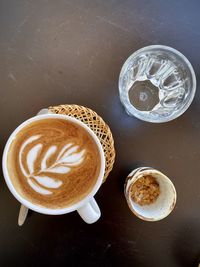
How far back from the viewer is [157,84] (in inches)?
37.5

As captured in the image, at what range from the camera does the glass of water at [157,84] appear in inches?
34.5

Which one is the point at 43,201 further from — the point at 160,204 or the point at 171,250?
the point at 171,250

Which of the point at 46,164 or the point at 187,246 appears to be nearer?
the point at 46,164

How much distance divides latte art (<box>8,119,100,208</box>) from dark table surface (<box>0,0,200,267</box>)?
168 mm

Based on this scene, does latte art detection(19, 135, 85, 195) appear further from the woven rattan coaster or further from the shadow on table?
the shadow on table

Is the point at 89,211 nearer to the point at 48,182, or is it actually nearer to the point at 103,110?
the point at 48,182

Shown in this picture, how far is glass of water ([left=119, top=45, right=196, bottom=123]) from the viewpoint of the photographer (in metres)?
0.88

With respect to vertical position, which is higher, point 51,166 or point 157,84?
point 157,84

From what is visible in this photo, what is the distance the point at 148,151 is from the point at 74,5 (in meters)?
0.41

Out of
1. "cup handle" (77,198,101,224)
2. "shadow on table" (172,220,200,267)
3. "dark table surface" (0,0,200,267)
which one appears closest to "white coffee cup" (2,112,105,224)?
"cup handle" (77,198,101,224)

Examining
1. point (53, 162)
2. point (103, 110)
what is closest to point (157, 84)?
point (103, 110)

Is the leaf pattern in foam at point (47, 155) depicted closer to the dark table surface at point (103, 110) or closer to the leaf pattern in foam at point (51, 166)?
the leaf pattern in foam at point (51, 166)

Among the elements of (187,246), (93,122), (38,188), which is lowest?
(187,246)

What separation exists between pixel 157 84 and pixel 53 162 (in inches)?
14.6
